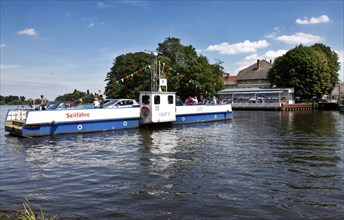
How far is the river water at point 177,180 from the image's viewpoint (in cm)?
733

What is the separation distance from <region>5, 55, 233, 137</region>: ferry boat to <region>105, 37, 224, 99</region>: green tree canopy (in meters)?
26.3

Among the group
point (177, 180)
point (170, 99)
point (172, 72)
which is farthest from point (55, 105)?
point (172, 72)

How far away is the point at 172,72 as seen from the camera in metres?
63.0

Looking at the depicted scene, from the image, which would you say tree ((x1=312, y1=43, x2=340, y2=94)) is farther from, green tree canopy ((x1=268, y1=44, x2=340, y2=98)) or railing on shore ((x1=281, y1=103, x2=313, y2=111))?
railing on shore ((x1=281, y1=103, x2=313, y2=111))

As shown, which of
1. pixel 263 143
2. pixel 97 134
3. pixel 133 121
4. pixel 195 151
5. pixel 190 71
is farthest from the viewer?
pixel 190 71

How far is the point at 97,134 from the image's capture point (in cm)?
2223

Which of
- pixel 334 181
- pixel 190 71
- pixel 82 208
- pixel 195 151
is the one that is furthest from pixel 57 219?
pixel 190 71

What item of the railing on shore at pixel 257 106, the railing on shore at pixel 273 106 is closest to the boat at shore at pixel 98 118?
the railing on shore at pixel 273 106

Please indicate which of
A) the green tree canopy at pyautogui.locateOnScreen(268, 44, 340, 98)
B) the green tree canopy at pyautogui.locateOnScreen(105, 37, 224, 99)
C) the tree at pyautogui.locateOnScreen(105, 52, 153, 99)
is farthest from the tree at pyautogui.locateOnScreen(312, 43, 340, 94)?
the tree at pyautogui.locateOnScreen(105, 52, 153, 99)

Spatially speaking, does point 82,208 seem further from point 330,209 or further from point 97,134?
point 97,134

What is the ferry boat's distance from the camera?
20.9 m

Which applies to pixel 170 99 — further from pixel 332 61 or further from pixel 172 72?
pixel 332 61

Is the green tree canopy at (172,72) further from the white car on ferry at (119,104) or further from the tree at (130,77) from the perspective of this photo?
the white car on ferry at (119,104)

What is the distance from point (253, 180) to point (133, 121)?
17.0m
